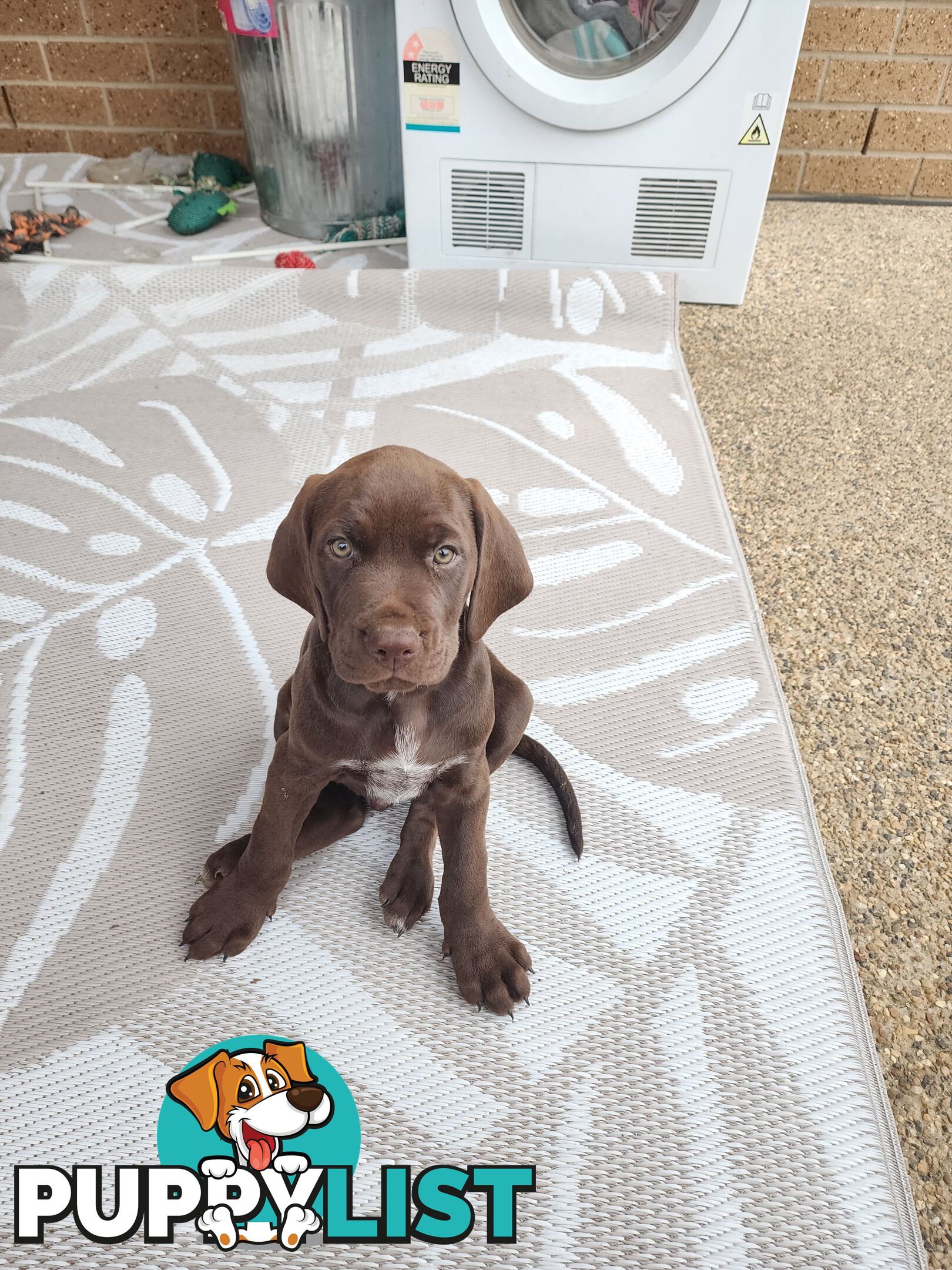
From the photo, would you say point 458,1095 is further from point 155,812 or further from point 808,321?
point 808,321

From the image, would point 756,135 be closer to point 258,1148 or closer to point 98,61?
point 98,61

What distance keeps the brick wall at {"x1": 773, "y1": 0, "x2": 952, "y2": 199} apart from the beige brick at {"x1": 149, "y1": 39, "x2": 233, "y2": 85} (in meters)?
2.26

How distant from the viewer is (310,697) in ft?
3.91

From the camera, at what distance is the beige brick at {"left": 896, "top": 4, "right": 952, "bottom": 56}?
3.41 meters

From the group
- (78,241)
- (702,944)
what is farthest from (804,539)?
(78,241)

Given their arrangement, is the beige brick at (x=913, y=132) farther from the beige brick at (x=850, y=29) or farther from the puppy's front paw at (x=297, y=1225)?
the puppy's front paw at (x=297, y=1225)

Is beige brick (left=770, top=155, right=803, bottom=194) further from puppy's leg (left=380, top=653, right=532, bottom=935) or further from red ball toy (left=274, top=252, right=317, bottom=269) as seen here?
puppy's leg (left=380, top=653, right=532, bottom=935)

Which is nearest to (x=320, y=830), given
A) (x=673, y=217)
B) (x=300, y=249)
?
(x=673, y=217)

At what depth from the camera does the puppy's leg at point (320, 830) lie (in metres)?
1.41

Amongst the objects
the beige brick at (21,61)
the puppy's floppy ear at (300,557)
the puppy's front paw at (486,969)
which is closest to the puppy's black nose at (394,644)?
the puppy's floppy ear at (300,557)

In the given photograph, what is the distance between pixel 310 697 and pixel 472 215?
2.30 metres

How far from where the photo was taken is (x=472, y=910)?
1284 mm

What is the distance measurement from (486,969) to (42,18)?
161 inches

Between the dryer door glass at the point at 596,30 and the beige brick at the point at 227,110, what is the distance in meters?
1.54
